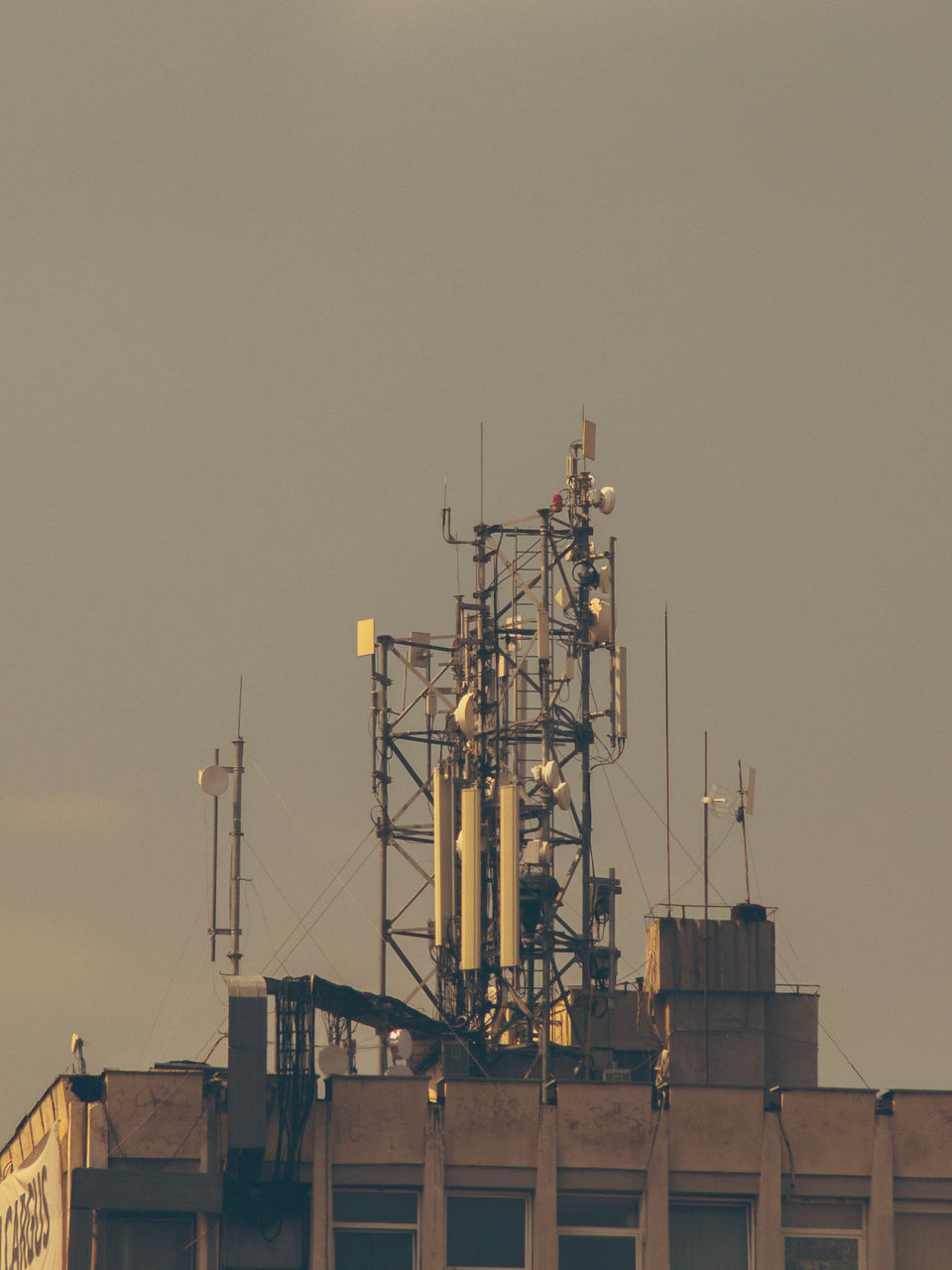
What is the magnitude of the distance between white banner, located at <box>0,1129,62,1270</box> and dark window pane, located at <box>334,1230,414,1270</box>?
199 inches

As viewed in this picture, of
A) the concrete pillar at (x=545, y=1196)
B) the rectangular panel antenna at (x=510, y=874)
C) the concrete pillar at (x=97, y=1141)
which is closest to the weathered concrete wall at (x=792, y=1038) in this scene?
the rectangular panel antenna at (x=510, y=874)

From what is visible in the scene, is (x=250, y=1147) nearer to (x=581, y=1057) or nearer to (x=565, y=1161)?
(x=565, y=1161)

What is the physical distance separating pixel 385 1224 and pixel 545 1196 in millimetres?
2963

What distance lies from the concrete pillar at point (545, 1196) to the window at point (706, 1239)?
235 cm

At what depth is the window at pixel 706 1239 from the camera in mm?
55219

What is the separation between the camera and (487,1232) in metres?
54.8

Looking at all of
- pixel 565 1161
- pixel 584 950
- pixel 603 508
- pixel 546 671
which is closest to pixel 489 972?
pixel 584 950

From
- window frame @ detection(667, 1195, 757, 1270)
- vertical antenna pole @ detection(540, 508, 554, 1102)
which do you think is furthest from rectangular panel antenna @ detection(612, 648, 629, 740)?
window frame @ detection(667, 1195, 757, 1270)

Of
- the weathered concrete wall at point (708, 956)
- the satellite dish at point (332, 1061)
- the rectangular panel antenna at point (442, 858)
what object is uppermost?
the rectangular panel antenna at point (442, 858)

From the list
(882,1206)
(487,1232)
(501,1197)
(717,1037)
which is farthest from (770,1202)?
(717,1037)

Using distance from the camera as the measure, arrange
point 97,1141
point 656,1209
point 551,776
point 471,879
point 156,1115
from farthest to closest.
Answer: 1. point 551,776
2. point 471,879
3. point 656,1209
4. point 156,1115
5. point 97,1141

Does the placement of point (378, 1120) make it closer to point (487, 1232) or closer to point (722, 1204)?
point (487, 1232)

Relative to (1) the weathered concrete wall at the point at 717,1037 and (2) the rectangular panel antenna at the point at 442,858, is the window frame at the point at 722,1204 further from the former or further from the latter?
(2) the rectangular panel antenna at the point at 442,858

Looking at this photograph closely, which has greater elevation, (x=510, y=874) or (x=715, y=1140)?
(x=510, y=874)
